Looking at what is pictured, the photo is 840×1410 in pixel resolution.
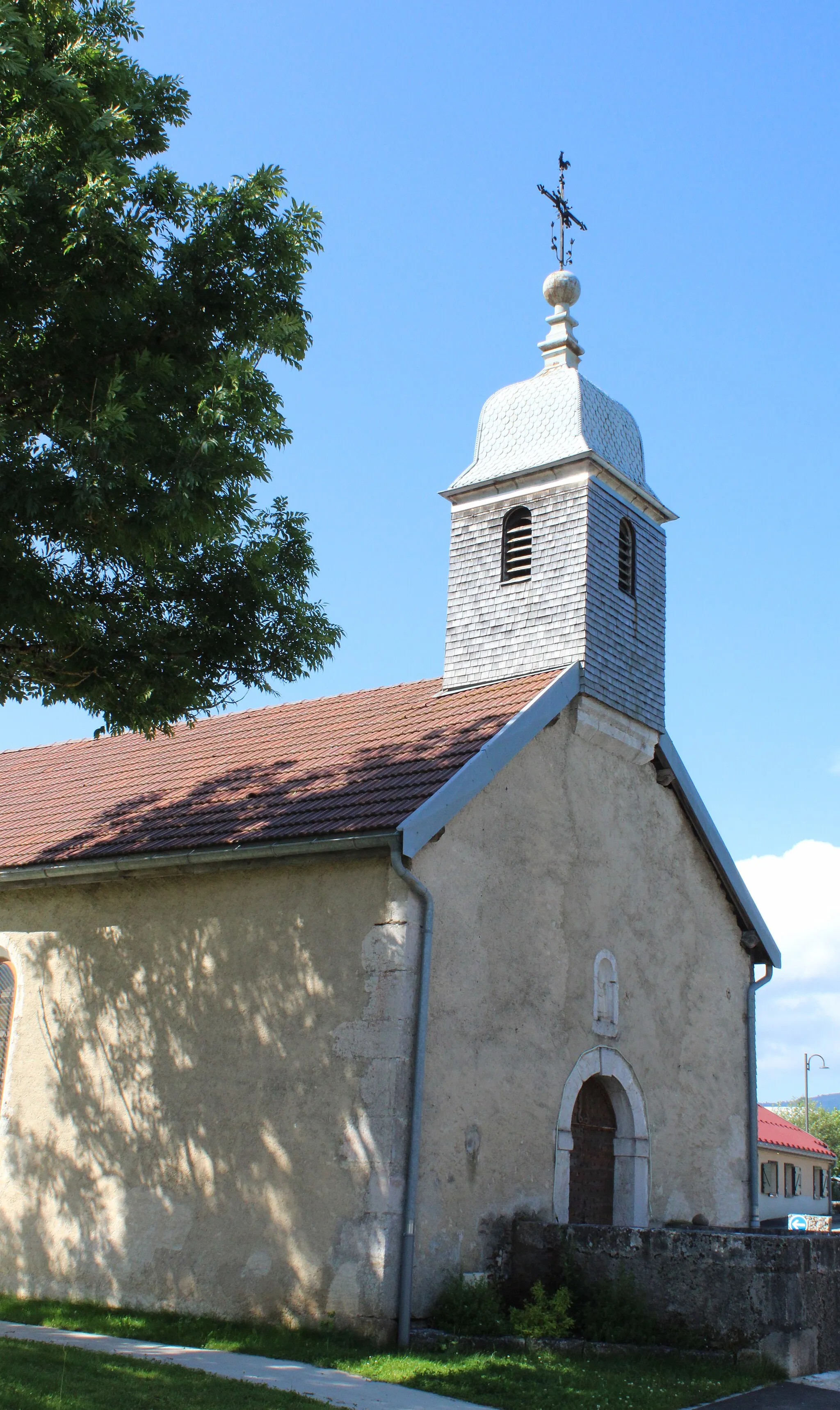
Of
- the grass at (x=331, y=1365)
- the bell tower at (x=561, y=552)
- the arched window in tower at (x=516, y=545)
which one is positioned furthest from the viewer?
the arched window in tower at (x=516, y=545)

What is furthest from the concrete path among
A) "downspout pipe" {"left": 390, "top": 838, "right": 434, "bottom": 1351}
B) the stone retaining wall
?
the stone retaining wall

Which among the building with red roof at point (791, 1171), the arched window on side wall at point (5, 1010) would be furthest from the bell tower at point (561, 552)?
the building with red roof at point (791, 1171)

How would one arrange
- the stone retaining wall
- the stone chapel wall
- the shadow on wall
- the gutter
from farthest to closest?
the stone chapel wall
the gutter
the shadow on wall
the stone retaining wall

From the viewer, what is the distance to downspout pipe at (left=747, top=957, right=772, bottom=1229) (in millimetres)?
14297

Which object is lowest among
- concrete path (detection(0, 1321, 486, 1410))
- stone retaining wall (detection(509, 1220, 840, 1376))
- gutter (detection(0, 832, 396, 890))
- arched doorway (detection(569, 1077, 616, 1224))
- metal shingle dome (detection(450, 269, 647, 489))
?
concrete path (detection(0, 1321, 486, 1410))

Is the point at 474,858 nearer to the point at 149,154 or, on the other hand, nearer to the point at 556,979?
the point at 556,979

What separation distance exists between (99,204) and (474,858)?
19.5 ft

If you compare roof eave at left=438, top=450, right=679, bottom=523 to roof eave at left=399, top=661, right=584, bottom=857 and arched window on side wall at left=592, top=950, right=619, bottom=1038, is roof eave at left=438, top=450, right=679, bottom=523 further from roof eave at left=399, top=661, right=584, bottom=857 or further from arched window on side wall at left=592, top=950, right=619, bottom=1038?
arched window on side wall at left=592, top=950, right=619, bottom=1038

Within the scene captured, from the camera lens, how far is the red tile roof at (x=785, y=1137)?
119ft

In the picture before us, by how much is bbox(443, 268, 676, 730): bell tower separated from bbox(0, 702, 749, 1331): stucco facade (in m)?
1.14

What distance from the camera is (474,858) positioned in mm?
10797

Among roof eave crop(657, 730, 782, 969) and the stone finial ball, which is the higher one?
the stone finial ball

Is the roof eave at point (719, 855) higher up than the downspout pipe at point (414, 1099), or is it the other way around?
the roof eave at point (719, 855)

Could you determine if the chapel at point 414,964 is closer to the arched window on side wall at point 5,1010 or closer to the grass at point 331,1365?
the arched window on side wall at point 5,1010
